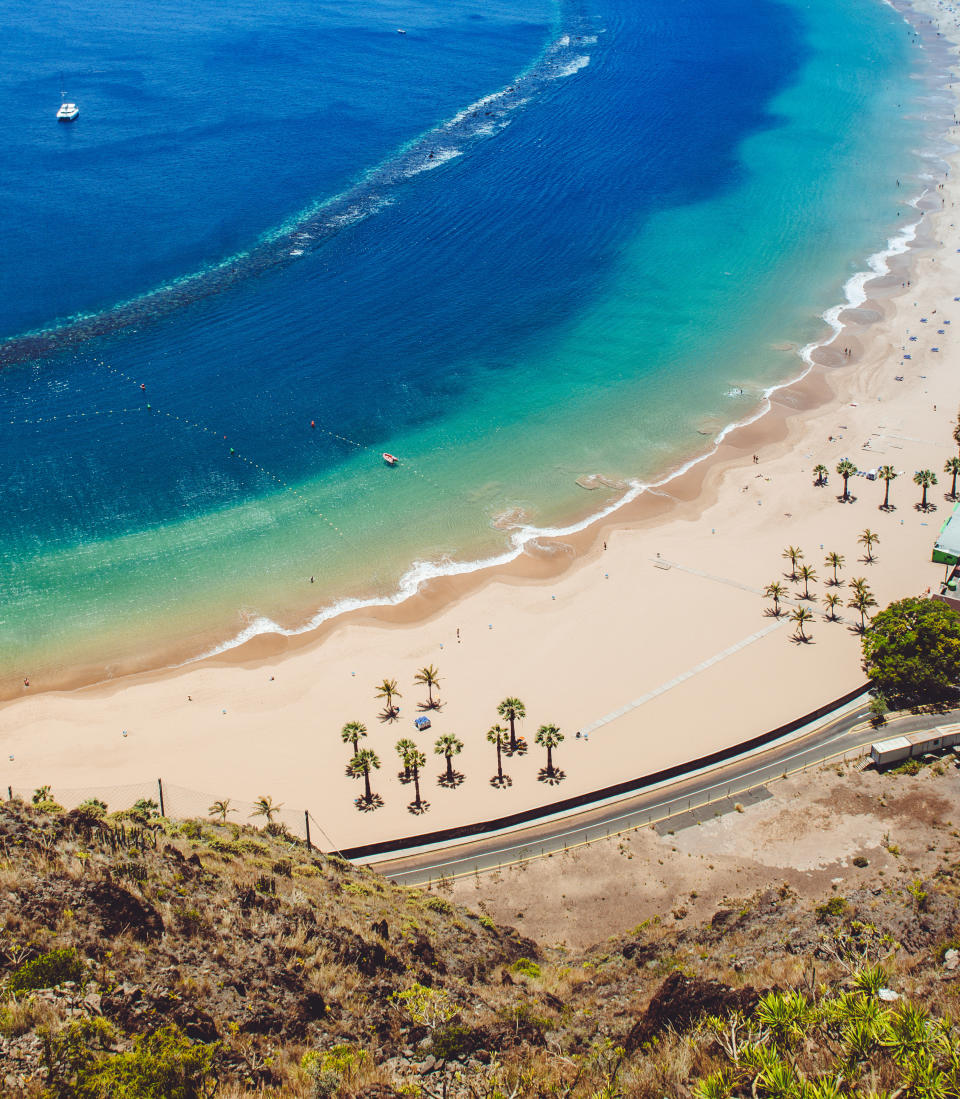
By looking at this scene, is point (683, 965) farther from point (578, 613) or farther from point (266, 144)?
point (266, 144)

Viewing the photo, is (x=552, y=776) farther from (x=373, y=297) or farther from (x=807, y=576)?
(x=373, y=297)

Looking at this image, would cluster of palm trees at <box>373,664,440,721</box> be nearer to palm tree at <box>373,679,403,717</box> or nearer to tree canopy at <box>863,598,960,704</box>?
palm tree at <box>373,679,403,717</box>

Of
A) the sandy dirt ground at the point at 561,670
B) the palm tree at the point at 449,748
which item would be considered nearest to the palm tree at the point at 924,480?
the sandy dirt ground at the point at 561,670

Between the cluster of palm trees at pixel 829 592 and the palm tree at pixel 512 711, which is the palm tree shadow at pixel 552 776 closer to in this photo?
the palm tree at pixel 512 711

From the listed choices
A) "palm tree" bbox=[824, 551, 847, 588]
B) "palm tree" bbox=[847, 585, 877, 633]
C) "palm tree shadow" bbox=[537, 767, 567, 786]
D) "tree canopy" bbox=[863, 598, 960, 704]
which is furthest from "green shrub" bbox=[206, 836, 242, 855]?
"palm tree" bbox=[824, 551, 847, 588]

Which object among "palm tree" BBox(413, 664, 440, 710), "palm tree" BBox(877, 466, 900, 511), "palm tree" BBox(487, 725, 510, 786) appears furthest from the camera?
"palm tree" BBox(877, 466, 900, 511)

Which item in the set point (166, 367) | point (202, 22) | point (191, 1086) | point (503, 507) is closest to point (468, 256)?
point (166, 367)
